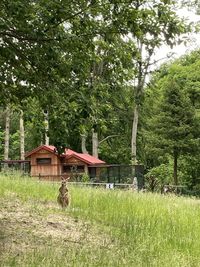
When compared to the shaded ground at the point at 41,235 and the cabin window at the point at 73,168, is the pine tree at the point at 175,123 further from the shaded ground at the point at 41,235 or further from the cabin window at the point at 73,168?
the shaded ground at the point at 41,235

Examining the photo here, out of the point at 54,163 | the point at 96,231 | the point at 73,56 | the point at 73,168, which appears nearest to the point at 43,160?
the point at 54,163

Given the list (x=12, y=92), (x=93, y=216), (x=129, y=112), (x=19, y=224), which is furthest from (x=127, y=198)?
(x=129, y=112)

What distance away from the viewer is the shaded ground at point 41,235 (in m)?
6.27

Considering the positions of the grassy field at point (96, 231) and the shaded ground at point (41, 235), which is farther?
the grassy field at point (96, 231)

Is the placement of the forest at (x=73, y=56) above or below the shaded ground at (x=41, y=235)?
above

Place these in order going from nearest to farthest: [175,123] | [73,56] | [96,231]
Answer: [73,56]
[96,231]
[175,123]

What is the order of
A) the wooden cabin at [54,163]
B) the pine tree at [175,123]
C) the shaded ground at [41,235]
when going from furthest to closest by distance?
the pine tree at [175,123], the wooden cabin at [54,163], the shaded ground at [41,235]

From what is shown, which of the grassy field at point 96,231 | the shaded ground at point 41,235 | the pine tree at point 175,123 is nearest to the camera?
the shaded ground at point 41,235

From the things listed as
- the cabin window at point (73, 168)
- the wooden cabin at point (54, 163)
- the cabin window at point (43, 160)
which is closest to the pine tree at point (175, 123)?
the wooden cabin at point (54, 163)

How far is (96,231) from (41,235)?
104cm

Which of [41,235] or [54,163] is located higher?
[54,163]

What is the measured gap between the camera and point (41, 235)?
7746mm

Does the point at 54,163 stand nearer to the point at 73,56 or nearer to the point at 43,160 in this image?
the point at 43,160

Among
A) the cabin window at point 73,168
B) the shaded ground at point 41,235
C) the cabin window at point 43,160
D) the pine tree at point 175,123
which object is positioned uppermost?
the pine tree at point 175,123
